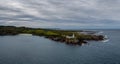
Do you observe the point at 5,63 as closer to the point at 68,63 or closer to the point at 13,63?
the point at 13,63

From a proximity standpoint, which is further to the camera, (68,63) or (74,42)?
(74,42)

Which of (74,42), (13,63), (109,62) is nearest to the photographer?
(13,63)

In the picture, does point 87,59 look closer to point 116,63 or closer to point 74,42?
point 116,63

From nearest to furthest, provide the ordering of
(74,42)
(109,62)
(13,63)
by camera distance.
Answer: (13,63), (109,62), (74,42)

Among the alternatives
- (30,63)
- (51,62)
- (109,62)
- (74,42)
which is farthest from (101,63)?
(74,42)

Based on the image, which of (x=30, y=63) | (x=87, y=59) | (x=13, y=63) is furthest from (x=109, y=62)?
(x=13, y=63)

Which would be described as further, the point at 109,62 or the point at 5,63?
the point at 109,62

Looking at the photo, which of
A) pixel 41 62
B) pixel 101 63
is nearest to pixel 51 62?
pixel 41 62
